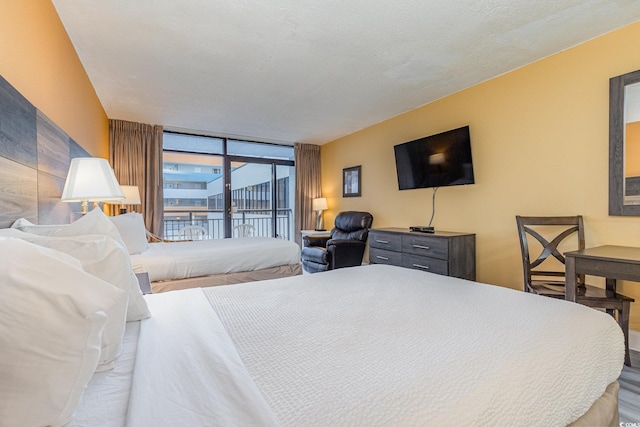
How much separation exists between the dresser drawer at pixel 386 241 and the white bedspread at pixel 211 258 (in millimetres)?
1156

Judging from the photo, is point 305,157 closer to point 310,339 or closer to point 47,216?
point 47,216

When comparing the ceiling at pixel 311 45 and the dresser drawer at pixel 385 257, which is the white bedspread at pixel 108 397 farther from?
the dresser drawer at pixel 385 257

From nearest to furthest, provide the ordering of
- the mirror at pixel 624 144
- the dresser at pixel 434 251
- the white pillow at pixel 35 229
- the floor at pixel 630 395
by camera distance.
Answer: the white pillow at pixel 35 229, the floor at pixel 630 395, the mirror at pixel 624 144, the dresser at pixel 434 251

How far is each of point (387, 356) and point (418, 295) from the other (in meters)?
0.68

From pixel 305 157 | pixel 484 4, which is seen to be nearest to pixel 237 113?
pixel 305 157

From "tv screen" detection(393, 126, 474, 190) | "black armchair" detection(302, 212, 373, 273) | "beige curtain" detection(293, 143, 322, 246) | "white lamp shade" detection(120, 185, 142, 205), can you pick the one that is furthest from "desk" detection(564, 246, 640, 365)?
"white lamp shade" detection(120, 185, 142, 205)

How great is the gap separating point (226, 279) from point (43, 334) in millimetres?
2537

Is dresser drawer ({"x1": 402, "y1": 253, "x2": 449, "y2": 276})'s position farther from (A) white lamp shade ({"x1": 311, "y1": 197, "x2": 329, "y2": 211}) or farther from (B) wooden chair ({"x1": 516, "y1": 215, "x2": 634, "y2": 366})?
(A) white lamp shade ({"x1": 311, "y1": 197, "x2": 329, "y2": 211})

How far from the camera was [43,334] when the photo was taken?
57cm

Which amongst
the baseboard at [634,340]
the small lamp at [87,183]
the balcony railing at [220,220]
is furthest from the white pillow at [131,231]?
the baseboard at [634,340]

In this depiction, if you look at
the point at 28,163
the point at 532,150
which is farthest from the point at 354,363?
the point at 532,150

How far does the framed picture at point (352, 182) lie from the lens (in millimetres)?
5227

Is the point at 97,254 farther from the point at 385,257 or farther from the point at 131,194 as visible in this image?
the point at 131,194

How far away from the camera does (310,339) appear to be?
1.00 m
